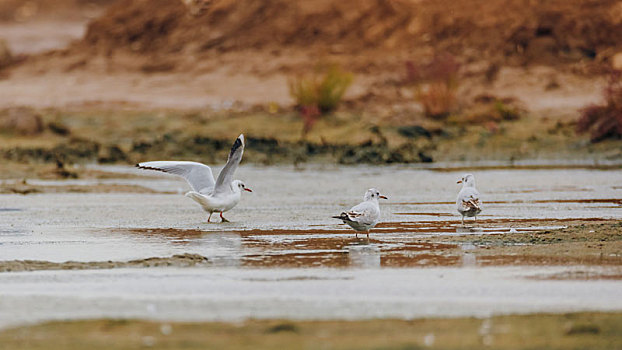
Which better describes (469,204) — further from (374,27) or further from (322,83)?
(374,27)

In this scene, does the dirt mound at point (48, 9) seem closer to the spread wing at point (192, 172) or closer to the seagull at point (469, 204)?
the spread wing at point (192, 172)

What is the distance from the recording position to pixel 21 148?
94.7ft

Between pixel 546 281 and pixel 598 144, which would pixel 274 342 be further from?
pixel 598 144

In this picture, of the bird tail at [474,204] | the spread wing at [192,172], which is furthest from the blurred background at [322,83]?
the bird tail at [474,204]

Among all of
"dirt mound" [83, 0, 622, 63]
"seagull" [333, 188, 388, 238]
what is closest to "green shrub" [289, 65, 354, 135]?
"dirt mound" [83, 0, 622, 63]

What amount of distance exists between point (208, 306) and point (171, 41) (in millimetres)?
44840

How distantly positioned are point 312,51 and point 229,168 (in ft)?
113

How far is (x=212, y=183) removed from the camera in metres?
15.5

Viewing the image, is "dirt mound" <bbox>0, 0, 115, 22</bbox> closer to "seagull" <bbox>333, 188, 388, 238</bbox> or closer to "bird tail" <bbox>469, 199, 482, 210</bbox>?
"bird tail" <bbox>469, 199, 482, 210</bbox>

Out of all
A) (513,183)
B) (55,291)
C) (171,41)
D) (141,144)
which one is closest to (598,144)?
(513,183)

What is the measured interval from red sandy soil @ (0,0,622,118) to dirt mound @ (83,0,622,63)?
0.06 m

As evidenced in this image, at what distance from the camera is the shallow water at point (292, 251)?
8438mm

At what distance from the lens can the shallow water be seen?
8438 mm

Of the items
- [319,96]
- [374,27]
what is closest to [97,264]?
[319,96]
